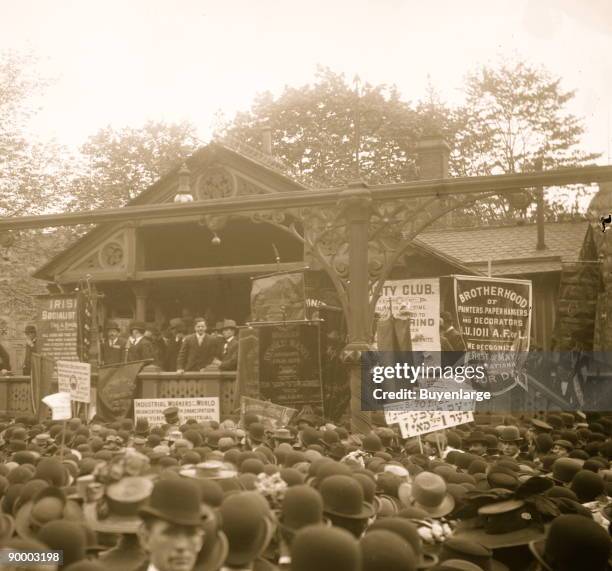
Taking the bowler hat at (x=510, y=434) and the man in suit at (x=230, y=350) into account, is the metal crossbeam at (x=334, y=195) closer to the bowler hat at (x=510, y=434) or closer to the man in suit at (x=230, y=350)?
the bowler hat at (x=510, y=434)

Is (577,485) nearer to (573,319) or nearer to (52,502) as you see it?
(52,502)

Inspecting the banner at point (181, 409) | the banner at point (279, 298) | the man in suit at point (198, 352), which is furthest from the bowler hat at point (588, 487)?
the man in suit at point (198, 352)

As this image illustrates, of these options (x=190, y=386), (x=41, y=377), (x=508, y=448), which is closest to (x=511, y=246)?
(x=190, y=386)

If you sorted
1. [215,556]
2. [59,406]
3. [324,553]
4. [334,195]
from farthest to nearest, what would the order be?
[334,195]
[59,406]
[215,556]
[324,553]

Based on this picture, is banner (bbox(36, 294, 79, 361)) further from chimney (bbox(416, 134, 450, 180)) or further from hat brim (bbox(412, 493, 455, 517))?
chimney (bbox(416, 134, 450, 180))

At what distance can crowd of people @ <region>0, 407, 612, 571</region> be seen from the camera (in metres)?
3.29

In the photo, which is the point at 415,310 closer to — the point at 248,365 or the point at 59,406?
the point at 248,365

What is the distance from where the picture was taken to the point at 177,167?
69.2 ft

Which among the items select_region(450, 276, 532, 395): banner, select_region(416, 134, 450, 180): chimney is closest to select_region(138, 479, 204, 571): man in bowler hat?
select_region(450, 276, 532, 395): banner

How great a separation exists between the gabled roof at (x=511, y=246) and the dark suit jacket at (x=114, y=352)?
7.13 meters

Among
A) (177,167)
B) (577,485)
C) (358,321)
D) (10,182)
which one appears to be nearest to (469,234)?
(177,167)

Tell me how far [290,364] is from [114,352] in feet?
26.1

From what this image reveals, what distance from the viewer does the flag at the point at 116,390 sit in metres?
12.1

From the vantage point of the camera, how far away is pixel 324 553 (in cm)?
302
